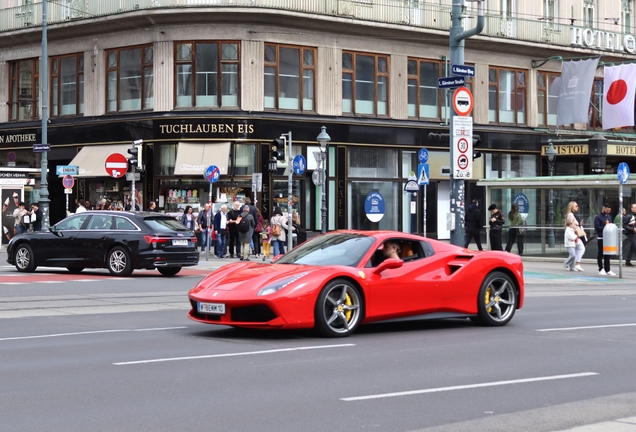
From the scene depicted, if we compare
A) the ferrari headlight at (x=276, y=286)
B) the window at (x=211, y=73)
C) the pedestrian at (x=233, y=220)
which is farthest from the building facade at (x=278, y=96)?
the ferrari headlight at (x=276, y=286)

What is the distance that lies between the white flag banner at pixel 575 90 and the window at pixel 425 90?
14.6 ft

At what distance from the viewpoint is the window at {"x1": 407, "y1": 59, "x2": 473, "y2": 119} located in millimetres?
43656

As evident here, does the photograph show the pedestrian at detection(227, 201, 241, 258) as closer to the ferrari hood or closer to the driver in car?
the driver in car

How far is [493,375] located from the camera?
383 inches

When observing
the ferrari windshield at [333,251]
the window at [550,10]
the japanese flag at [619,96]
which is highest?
the window at [550,10]

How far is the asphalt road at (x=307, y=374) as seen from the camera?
7.60 m

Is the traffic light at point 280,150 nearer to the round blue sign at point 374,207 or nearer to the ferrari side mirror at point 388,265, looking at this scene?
the round blue sign at point 374,207

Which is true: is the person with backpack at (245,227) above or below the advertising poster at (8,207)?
below

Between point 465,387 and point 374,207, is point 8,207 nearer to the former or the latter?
point 374,207

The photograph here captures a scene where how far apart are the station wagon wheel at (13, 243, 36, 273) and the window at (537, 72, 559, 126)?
93.8 ft

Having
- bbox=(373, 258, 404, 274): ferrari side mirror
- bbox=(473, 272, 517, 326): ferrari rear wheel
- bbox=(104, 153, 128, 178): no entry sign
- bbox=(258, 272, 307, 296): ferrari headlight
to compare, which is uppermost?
bbox=(104, 153, 128, 178): no entry sign

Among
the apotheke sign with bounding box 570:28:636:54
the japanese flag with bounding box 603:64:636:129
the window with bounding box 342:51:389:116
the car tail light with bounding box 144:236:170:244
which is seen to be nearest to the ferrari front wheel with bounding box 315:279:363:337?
the car tail light with bounding box 144:236:170:244

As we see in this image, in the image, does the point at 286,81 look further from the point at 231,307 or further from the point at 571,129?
the point at 231,307

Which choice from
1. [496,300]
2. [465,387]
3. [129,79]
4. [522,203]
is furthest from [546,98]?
[465,387]
